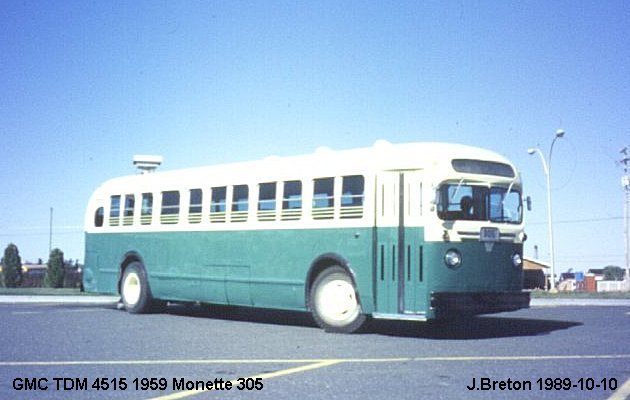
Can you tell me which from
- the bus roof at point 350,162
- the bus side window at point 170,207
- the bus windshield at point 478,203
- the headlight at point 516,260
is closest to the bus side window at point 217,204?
the bus roof at point 350,162

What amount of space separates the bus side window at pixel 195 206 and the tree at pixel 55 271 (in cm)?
3288

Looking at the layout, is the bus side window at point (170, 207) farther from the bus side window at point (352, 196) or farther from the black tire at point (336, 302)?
the bus side window at point (352, 196)

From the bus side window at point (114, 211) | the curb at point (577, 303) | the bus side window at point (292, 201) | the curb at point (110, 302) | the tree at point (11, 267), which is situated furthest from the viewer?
the tree at point (11, 267)

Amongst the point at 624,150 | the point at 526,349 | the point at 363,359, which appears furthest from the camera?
the point at 624,150

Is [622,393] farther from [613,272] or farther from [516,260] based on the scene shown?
[613,272]

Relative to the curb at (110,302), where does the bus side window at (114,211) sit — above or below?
above

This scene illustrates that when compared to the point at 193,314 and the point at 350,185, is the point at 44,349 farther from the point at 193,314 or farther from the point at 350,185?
the point at 193,314

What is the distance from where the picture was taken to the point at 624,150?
52.6 metres

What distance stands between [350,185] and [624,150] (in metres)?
44.4

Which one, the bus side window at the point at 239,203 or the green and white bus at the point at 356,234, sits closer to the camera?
the green and white bus at the point at 356,234

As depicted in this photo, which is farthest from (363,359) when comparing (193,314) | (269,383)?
(193,314)

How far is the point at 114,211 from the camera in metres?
18.8

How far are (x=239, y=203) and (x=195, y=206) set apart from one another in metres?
1.47

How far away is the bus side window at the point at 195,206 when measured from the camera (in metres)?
16.1
